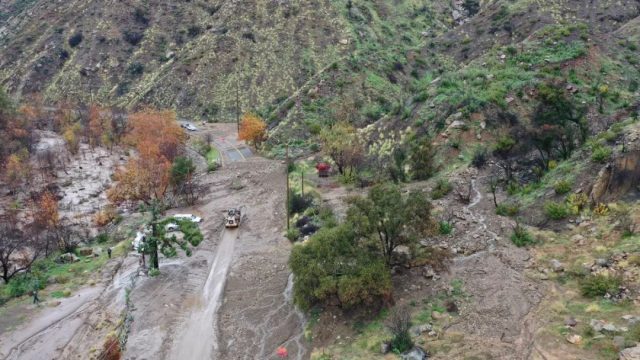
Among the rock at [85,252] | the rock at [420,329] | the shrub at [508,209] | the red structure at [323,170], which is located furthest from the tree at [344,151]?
the rock at [420,329]

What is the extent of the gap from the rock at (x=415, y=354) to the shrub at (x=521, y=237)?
30.8 feet

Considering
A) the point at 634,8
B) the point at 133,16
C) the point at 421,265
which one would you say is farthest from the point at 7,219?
the point at 634,8

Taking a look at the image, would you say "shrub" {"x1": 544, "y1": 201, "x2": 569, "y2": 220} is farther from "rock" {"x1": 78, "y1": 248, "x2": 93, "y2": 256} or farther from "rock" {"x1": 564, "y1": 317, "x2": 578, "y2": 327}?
"rock" {"x1": 78, "y1": 248, "x2": 93, "y2": 256}

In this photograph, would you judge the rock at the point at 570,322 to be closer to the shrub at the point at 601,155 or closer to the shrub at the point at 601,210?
the shrub at the point at 601,210

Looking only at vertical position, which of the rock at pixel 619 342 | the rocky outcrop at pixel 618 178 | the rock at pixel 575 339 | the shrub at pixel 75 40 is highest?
the shrub at pixel 75 40

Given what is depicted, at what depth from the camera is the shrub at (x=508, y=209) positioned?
3009cm

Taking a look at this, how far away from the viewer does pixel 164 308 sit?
31031mm

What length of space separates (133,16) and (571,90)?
97.9 m

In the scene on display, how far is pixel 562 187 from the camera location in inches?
1142

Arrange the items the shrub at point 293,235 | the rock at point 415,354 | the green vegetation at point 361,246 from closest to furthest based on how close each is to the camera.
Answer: the rock at point 415,354, the green vegetation at point 361,246, the shrub at point 293,235

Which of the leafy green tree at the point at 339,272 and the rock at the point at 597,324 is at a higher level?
the rock at the point at 597,324

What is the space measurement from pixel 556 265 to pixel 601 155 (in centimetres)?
864

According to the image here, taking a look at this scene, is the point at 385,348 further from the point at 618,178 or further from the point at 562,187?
Answer: the point at 618,178

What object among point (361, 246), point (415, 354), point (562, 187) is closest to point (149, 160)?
point (361, 246)
